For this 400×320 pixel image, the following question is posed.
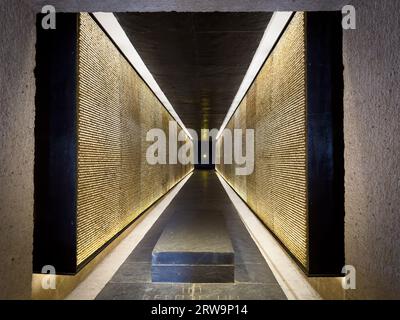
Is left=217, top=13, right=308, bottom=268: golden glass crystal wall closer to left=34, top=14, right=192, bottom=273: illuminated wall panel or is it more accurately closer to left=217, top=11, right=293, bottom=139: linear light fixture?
left=217, top=11, right=293, bottom=139: linear light fixture

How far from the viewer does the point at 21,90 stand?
84.8 inches

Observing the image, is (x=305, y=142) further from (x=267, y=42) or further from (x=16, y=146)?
(x=16, y=146)

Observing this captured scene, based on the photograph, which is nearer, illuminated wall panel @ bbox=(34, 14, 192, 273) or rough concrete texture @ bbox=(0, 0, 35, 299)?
rough concrete texture @ bbox=(0, 0, 35, 299)

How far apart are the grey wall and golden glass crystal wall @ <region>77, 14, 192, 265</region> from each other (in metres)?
1.51

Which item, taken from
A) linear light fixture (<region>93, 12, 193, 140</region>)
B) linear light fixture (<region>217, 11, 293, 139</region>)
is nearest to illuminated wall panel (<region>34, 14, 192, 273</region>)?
linear light fixture (<region>93, 12, 193, 140</region>)

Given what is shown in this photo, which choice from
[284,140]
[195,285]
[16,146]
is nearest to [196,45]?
[284,140]

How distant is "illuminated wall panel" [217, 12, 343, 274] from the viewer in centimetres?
351

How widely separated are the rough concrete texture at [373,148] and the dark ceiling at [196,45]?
2.58 meters

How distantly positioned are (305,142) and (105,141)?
3339 mm

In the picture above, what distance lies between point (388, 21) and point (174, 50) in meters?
4.44

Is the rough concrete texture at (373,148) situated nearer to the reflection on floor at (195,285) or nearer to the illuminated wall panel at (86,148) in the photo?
the reflection on floor at (195,285)

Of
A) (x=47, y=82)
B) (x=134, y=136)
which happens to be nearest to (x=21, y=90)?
(x=47, y=82)

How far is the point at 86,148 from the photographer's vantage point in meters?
3.99
